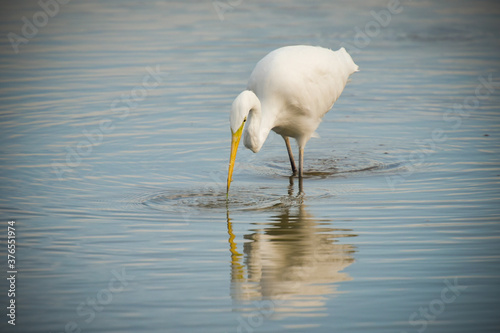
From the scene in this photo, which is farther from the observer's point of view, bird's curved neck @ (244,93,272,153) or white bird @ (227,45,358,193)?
white bird @ (227,45,358,193)

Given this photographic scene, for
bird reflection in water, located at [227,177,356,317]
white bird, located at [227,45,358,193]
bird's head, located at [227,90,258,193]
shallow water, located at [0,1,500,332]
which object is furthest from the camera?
white bird, located at [227,45,358,193]

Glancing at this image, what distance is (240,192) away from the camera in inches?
337

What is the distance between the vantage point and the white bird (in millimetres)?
8956

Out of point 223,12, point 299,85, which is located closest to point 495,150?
point 299,85

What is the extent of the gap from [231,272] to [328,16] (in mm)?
13060

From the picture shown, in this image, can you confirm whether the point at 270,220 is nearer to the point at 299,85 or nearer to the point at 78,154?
the point at 299,85

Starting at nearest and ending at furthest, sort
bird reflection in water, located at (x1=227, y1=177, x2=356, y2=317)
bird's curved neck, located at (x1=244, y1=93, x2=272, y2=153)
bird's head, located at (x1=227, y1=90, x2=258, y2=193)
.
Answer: bird reflection in water, located at (x1=227, y1=177, x2=356, y2=317) → bird's head, located at (x1=227, y1=90, x2=258, y2=193) → bird's curved neck, located at (x1=244, y1=93, x2=272, y2=153)

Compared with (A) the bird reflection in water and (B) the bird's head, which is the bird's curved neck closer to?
(B) the bird's head

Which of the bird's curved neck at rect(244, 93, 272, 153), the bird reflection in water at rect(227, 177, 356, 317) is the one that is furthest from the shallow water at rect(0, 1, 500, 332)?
the bird's curved neck at rect(244, 93, 272, 153)

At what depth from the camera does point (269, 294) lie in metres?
6.04

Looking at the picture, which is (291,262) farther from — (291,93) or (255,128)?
(291,93)

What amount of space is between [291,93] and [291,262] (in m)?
3.12

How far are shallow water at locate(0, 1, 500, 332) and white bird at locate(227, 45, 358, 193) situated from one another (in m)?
0.56

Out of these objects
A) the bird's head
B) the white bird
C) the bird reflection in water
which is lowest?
the bird reflection in water
